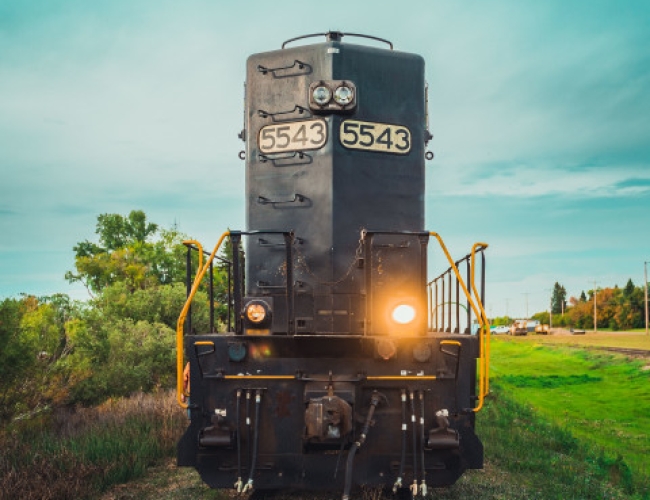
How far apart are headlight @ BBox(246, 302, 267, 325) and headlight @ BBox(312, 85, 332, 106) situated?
99.9 inches

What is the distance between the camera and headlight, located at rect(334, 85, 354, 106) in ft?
21.1

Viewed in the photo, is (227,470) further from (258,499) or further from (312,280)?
(312,280)

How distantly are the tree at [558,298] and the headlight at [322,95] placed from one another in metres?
124

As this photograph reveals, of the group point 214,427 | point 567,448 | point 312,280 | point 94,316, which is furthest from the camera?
point 94,316

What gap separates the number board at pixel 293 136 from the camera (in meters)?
6.50

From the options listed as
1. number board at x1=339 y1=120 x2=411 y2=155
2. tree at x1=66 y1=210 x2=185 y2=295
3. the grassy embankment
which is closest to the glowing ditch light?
number board at x1=339 y1=120 x2=411 y2=155

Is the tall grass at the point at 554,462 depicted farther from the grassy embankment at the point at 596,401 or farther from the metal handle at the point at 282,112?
the metal handle at the point at 282,112

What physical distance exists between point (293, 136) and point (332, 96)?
598 millimetres

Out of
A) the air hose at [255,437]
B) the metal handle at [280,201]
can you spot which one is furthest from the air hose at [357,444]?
the metal handle at [280,201]

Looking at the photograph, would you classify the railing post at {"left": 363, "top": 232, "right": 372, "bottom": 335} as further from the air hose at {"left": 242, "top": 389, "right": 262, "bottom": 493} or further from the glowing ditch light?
the air hose at {"left": 242, "top": 389, "right": 262, "bottom": 493}

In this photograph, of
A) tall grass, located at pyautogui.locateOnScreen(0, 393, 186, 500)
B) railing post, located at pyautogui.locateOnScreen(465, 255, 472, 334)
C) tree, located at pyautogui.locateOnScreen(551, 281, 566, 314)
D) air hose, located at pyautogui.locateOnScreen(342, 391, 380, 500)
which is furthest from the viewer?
tree, located at pyautogui.locateOnScreen(551, 281, 566, 314)

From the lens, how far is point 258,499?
5.62 metres

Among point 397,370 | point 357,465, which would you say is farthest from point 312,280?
point 357,465

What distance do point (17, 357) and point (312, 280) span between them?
19.6ft
